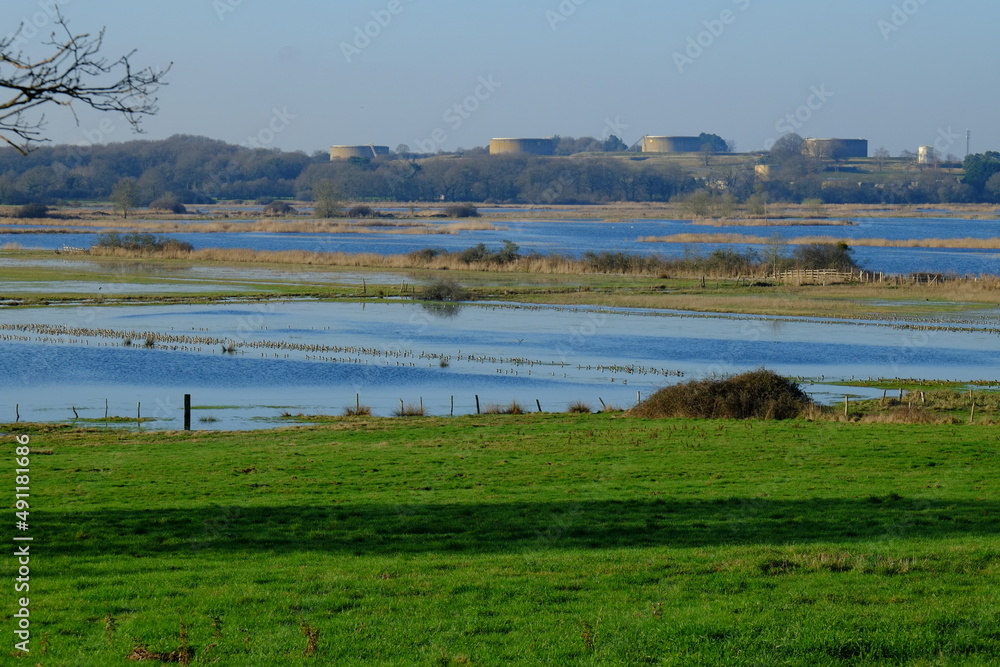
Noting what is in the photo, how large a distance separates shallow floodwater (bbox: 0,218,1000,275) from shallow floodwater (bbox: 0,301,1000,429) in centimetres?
4117

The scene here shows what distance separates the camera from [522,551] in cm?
1288

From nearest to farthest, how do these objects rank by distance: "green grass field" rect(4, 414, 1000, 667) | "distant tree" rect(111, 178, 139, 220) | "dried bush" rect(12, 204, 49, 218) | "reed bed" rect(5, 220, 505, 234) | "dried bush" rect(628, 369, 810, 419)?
"green grass field" rect(4, 414, 1000, 667) → "dried bush" rect(628, 369, 810, 419) → "reed bed" rect(5, 220, 505, 234) → "dried bush" rect(12, 204, 49, 218) → "distant tree" rect(111, 178, 139, 220)

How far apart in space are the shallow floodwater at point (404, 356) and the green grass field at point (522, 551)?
38.2ft

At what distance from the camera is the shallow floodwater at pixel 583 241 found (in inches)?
4387

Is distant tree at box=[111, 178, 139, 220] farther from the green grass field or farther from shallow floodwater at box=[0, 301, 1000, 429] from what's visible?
the green grass field

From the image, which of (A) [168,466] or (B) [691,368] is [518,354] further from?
(A) [168,466]

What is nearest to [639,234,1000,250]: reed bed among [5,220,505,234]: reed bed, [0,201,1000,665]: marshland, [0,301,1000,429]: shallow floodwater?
[5,220,505,234]: reed bed

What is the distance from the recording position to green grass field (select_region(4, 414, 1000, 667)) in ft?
29.0

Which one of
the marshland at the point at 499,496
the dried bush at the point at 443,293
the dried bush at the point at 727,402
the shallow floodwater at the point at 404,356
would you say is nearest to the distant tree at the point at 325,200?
the dried bush at the point at 443,293

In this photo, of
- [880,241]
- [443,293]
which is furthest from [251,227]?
[443,293]

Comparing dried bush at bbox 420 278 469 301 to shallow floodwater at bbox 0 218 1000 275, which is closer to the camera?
dried bush at bbox 420 278 469 301

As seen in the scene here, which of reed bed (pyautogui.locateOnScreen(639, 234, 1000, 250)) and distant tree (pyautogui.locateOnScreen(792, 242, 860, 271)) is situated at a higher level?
reed bed (pyautogui.locateOnScreen(639, 234, 1000, 250))

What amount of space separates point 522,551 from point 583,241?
449 ft

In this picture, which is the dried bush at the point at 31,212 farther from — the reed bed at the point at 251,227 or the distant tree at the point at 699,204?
the distant tree at the point at 699,204
